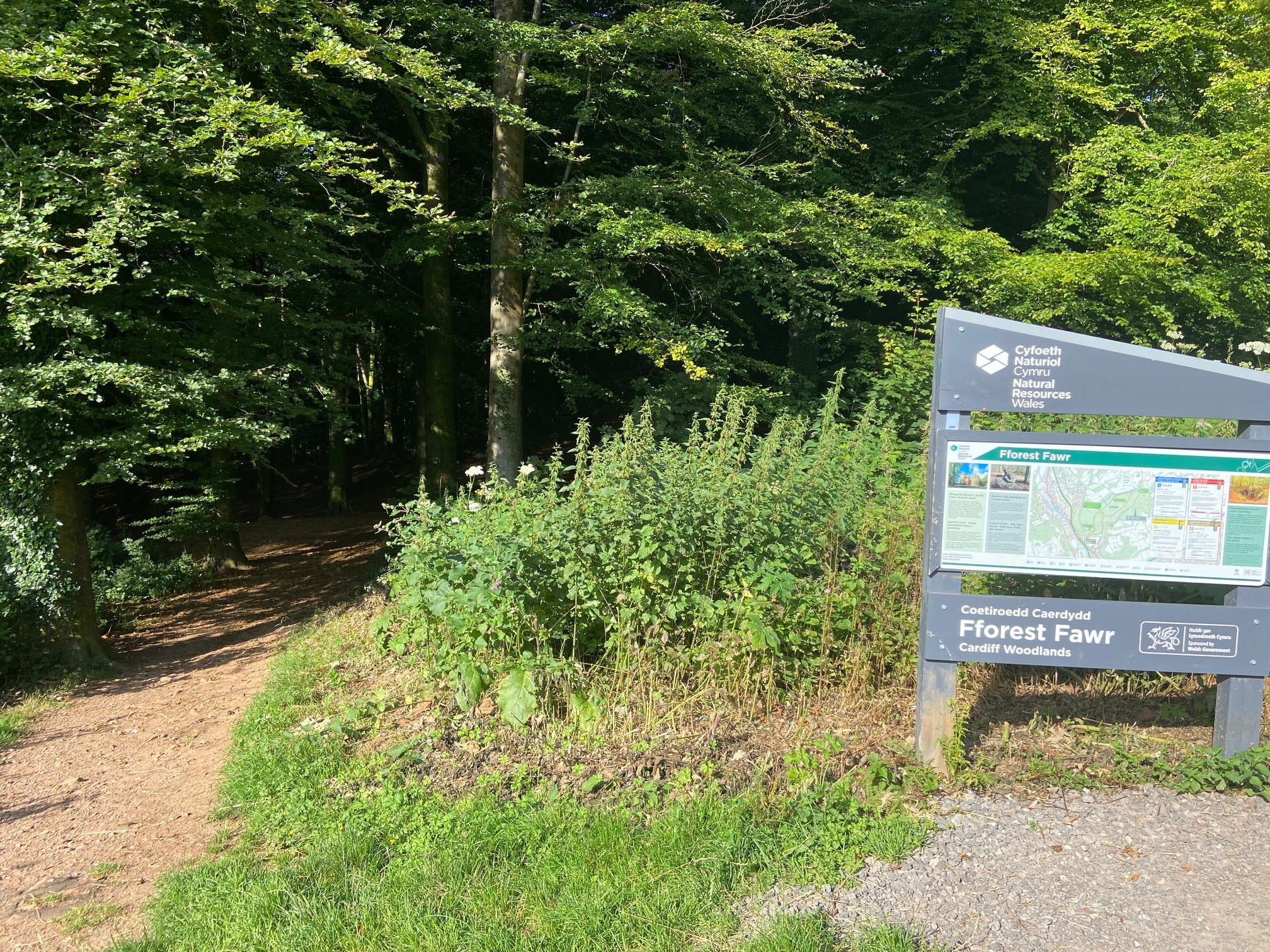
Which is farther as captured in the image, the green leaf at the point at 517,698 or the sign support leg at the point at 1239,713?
the green leaf at the point at 517,698

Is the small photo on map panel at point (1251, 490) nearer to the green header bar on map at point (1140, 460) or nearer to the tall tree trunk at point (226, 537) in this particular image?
the green header bar on map at point (1140, 460)

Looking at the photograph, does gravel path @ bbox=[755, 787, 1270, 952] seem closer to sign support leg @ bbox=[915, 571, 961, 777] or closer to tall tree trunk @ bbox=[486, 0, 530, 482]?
sign support leg @ bbox=[915, 571, 961, 777]

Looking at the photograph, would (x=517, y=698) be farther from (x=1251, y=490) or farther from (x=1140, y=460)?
(x=1251, y=490)

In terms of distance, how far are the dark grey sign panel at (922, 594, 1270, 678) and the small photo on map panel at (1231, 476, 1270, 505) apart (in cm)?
56

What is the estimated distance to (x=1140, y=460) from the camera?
178 inches

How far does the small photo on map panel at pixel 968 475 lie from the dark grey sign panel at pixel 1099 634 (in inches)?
23.0

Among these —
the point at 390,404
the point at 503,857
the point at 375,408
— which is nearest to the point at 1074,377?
the point at 503,857

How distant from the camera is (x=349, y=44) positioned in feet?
27.9

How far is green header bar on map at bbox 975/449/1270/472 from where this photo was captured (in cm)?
450

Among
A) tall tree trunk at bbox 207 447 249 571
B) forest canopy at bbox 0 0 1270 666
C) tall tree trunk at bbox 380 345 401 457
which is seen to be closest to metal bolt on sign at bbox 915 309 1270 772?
forest canopy at bbox 0 0 1270 666

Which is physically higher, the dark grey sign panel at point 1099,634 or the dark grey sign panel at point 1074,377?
the dark grey sign panel at point 1074,377

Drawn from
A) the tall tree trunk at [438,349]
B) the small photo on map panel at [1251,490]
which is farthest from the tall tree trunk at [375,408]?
the small photo on map panel at [1251,490]

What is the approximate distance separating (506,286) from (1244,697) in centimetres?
849

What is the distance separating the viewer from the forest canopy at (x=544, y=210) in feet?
22.3
